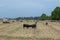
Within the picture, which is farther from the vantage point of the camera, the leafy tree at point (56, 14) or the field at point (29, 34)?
the leafy tree at point (56, 14)

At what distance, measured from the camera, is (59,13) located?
158250 mm

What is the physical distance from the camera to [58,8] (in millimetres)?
166875

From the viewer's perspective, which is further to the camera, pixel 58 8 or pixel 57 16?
pixel 58 8

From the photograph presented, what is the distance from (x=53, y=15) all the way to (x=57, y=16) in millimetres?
5131

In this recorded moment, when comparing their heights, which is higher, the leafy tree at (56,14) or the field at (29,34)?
the field at (29,34)

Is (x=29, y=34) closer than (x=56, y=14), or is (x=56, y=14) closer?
(x=29, y=34)

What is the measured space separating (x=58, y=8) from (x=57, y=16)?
49.1 feet

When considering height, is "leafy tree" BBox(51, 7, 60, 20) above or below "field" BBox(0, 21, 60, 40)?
below

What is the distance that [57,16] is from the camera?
503 feet

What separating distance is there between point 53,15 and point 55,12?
3.99 meters

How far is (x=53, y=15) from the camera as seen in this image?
518 ft

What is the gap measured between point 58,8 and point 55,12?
23.7 feet

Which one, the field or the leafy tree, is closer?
the field

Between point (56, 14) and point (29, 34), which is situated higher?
point (29, 34)
